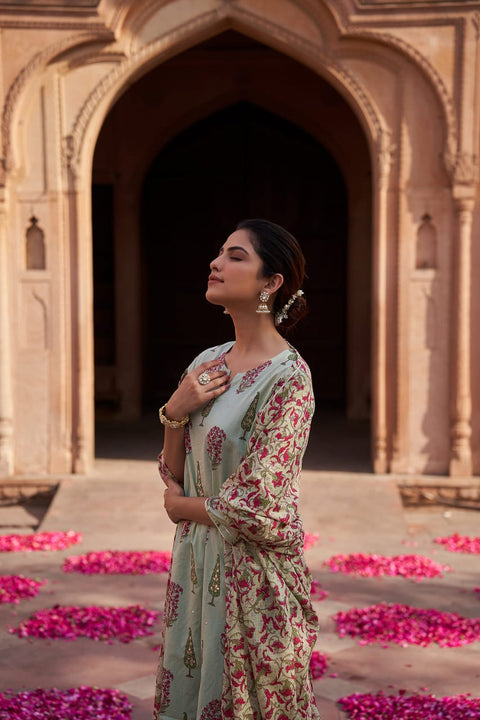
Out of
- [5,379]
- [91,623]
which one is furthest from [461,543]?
[5,379]

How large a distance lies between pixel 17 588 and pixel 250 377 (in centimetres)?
339

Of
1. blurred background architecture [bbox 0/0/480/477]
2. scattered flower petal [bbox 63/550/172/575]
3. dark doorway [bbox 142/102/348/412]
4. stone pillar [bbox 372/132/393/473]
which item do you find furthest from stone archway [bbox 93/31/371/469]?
scattered flower petal [bbox 63/550/172/575]

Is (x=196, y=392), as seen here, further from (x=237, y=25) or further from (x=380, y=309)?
(x=237, y=25)

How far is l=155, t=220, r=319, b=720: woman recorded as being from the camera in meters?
2.27

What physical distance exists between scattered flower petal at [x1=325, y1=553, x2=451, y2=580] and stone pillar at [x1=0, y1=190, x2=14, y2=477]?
2906 millimetres

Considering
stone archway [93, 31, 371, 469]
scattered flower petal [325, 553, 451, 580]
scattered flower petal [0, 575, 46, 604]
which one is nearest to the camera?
scattered flower petal [0, 575, 46, 604]

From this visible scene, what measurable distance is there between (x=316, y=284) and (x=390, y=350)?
378 cm

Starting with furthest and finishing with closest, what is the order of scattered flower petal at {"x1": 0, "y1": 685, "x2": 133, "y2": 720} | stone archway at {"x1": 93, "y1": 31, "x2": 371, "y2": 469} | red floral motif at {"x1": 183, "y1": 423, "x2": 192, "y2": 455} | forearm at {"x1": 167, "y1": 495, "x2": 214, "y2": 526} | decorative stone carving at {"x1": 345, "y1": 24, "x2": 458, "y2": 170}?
stone archway at {"x1": 93, "y1": 31, "x2": 371, "y2": 469} → decorative stone carving at {"x1": 345, "y1": 24, "x2": 458, "y2": 170} → scattered flower petal at {"x1": 0, "y1": 685, "x2": 133, "y2": 720} → red floral motif at {"x1": 183, "y1": 423, "x2": 192, "y2": 455} → forearm at {"x1": 167, "y1": 495, "x2": 214, "y2": 526}

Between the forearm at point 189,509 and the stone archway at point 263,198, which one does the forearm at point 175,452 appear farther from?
the stone archway at point 263,198

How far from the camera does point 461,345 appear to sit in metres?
7.49

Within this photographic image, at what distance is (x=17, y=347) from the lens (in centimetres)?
764

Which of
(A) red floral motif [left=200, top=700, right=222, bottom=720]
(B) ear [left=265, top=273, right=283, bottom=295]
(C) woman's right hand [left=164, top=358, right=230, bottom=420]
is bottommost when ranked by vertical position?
(A) red floral motif [left=200, top=700, right=222, bottom=720]

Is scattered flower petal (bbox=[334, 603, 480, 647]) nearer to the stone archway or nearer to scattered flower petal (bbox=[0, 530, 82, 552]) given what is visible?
scattered flower petal (bbox=[0, 530, 82, 552])

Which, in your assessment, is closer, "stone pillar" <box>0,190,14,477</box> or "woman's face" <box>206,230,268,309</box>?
"woman's face" <box>206,230,268,309</box>
